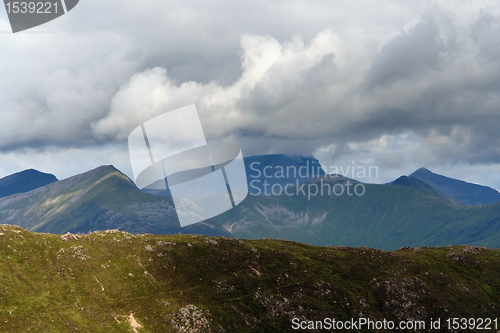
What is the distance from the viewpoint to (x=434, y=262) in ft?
441

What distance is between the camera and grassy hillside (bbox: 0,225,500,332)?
8181 centimetres

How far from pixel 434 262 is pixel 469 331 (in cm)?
3151

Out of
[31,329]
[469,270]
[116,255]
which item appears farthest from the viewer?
[469,270]

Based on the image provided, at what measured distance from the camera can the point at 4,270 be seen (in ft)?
269

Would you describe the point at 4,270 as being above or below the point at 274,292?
above

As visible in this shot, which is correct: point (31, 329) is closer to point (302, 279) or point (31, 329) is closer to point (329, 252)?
point (302, 279)

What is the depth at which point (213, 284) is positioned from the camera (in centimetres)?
10512

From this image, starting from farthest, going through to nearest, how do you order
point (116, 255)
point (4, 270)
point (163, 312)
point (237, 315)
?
1. point (116, 255)
2. point (237, 315)
3. point (163, 312)
4. point (4, 270)

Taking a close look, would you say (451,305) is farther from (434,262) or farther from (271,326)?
(271,326)

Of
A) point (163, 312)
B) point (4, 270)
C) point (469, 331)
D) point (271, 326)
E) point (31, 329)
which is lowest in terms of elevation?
point (469, 331)

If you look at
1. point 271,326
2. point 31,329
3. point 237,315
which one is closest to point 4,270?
point 31,329

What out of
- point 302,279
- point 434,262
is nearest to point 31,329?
point 302,279

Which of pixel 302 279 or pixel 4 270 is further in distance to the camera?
pixel 302 279

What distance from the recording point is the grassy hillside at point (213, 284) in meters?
81.8
